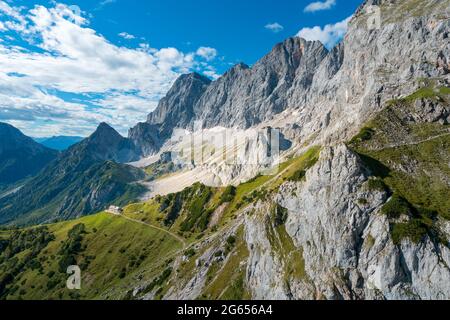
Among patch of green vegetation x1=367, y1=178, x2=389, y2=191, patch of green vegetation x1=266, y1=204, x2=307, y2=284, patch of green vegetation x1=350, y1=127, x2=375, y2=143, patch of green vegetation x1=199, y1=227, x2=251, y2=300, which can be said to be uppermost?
patch of green vegetation x1=350, y1=127, x2=375, y2=143

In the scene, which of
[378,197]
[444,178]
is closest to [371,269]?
[378,197]

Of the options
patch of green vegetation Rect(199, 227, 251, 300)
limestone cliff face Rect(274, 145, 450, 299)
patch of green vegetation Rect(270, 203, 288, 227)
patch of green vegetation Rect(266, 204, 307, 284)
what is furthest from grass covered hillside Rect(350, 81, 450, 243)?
patch of green vegetation Rect(199, 227, 251, 300)

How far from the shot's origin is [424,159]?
171 meters

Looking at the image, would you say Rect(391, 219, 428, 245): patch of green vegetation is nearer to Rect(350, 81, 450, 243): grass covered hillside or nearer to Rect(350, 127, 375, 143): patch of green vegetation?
Rect(350, 81, 450, 243): grass covered hillside

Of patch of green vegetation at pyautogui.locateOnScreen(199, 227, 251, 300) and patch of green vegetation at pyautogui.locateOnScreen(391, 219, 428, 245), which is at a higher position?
patch of green vegetation at pyautogui.locateOnScreen(391, 219, 428, 245)

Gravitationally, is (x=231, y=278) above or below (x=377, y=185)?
below

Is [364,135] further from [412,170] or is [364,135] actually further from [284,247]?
[284,247]

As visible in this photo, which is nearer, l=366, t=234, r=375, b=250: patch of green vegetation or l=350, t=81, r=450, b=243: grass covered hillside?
l=350, t=81, r=450, b=243: grass covered hillside

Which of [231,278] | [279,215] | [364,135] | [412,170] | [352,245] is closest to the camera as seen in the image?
[352,245]

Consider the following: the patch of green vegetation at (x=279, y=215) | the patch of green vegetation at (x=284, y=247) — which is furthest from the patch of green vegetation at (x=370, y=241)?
the patch of green vegetation at (x=279, y=215)

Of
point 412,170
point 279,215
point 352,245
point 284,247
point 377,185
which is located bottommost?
point 284,247

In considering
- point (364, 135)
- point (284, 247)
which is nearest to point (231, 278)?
point (284, 247)
